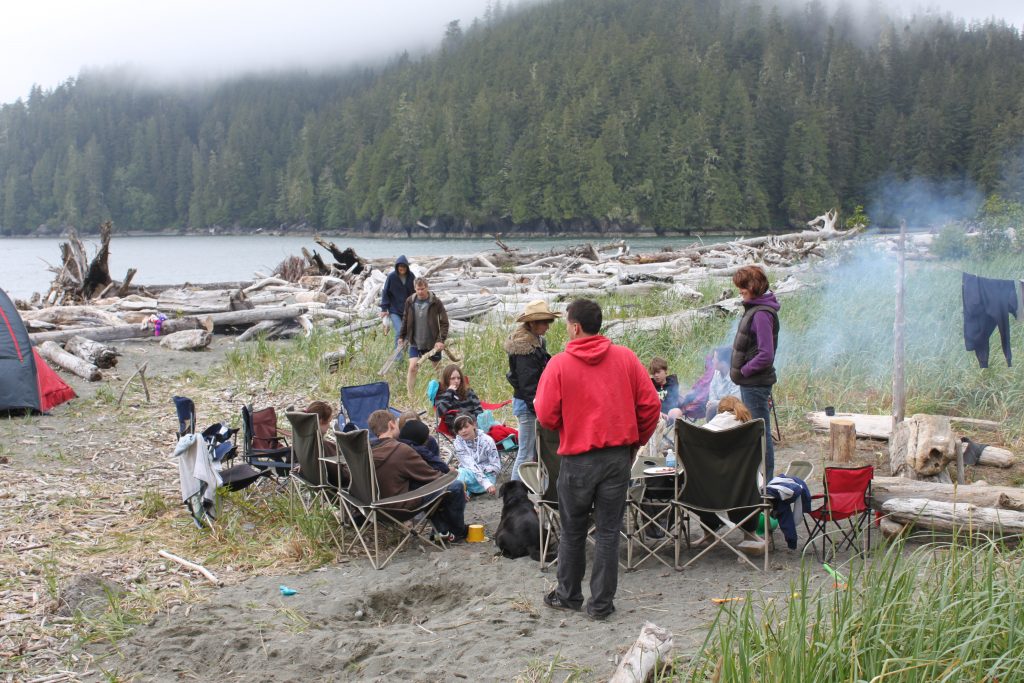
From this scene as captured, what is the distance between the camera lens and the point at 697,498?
16.6 ft

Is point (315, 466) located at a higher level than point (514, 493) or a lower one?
higher

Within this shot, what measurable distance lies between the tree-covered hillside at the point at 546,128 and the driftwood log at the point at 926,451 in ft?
140

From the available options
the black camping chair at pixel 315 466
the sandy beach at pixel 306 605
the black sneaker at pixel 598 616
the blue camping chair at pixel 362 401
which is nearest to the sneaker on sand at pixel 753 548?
the sandy beach at pixel 306 605

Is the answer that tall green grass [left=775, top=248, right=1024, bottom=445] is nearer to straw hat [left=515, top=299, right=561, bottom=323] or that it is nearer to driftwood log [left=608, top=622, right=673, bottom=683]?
straw hat [left=515, top=299, right=561, bottom=323]

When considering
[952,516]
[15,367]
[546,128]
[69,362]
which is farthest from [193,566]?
[546,128]

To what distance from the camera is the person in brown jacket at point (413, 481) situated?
18.7 feet

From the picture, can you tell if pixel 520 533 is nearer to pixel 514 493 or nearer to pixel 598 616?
pixel 514 493

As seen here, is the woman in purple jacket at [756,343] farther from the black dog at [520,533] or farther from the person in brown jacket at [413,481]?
the person in brown jacket at [413,481]

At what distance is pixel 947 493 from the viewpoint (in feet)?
17.8

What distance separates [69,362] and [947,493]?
1052cm

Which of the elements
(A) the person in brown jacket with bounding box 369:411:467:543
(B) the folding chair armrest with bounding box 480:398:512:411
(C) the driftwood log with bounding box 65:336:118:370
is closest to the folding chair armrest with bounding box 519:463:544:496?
(A) the person in brown jacket with bounding box 369:411:467:543

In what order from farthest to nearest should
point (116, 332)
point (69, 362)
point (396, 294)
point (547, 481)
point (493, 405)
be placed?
point (116, 332), point (69, 362), point (396, 294), point (493, 405), point (547, 481)

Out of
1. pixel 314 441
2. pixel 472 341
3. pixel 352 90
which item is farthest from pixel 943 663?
pixel 352 90

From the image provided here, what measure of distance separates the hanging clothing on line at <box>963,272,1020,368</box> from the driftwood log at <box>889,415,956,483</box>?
4.23 feet
